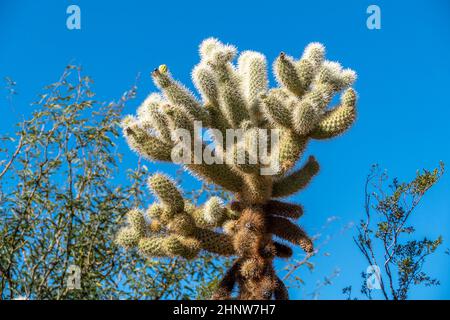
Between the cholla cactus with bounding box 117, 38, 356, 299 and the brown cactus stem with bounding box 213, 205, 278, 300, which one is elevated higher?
the cholla cactus with bounding box 117, 38, 356, 299

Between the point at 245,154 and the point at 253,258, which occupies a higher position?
the point at 245,154

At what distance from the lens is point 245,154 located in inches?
166

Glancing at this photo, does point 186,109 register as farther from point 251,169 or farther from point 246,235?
point 246,235

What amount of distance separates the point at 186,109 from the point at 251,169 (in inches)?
27.2

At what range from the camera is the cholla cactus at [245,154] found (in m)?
4.38

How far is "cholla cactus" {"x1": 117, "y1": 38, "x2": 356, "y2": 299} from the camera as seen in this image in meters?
4.38

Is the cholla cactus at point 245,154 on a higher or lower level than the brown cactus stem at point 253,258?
higher

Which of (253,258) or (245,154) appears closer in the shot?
(245,154)

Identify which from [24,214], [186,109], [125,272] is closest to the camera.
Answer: [186,109]

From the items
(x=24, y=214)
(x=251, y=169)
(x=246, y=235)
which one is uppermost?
(x=24, y=214)

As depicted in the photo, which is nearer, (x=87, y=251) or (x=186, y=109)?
(x=186, y=109)

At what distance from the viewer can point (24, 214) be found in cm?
599
